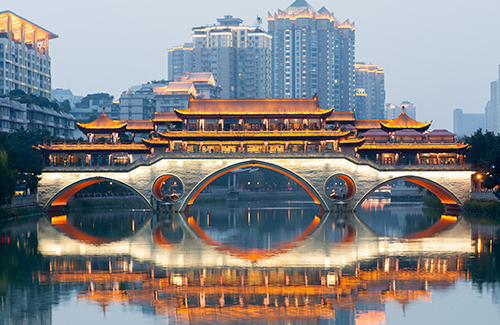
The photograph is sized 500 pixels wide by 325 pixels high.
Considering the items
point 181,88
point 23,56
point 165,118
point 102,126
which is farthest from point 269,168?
point 181,88

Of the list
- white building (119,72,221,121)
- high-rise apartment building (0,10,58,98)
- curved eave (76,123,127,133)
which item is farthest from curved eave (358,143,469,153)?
white building (119,72,221,121)

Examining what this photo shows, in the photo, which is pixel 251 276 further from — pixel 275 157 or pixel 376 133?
pixel 376 133

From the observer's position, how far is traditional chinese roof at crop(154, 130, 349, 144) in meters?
62.2

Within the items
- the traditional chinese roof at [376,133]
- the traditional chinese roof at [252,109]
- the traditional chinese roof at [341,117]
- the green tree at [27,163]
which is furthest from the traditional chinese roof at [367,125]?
the green tree at [27,163]

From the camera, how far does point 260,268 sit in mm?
26969

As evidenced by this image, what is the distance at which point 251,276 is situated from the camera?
24922 millimetres

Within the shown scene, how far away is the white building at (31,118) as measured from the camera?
90562 mm

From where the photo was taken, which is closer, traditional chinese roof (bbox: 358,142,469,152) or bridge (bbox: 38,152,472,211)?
bridge (bbox: 38,152,472,211)

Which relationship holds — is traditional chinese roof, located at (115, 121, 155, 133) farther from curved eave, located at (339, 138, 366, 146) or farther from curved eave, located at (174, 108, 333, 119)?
curved eave, located at (339, 138, 366, 146)

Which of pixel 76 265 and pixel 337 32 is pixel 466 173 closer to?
pixel 76 265

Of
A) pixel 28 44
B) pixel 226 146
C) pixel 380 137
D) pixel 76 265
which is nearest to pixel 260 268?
pixel 76 265

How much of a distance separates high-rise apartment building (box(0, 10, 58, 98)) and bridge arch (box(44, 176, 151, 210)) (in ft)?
149

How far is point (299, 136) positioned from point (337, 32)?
132 m

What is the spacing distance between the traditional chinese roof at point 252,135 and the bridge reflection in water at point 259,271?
62.9 feet
